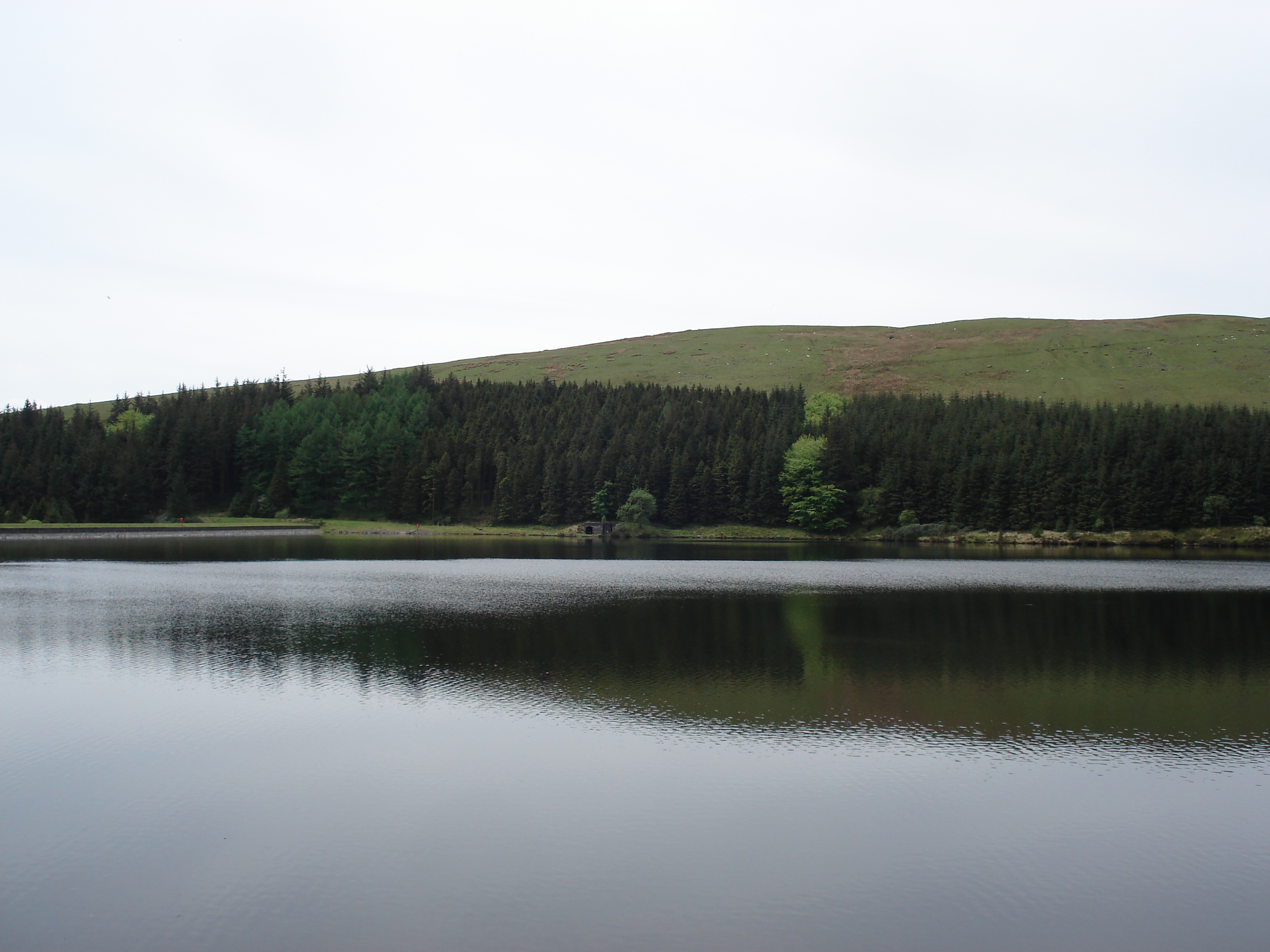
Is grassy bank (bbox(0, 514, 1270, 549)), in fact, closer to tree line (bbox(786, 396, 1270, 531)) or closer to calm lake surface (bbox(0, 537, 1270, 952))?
tree line (bbox(786, 396, 1270, 531))

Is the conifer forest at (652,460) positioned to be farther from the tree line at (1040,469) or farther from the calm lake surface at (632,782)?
the calm lake surface at (632,782)

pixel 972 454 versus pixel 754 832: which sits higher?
pixel 972 454

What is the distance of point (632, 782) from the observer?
1593cm

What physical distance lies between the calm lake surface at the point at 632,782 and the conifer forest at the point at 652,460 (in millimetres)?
70429

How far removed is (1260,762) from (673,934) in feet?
45.0

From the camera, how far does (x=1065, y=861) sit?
1278 centimetres

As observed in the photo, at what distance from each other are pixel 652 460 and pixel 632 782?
10930cm

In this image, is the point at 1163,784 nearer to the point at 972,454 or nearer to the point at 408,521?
the point at 972,454

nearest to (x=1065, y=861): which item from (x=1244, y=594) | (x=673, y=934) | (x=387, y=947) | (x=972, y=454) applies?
(x=673, y=934)

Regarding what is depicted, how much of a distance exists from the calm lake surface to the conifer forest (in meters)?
70.4

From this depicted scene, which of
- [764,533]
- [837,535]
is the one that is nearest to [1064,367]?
[837,535]

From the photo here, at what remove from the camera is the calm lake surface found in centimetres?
1103

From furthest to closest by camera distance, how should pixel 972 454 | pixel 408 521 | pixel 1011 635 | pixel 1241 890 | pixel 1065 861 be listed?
pixel 408 521
pixel 972 454
pixel 1011 635
pixel 1065 861
pixel 1241 890

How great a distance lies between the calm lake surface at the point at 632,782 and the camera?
11.0 m
